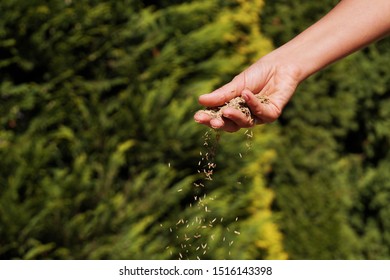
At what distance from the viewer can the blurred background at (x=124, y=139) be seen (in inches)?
128

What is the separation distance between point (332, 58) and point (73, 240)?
170 cm

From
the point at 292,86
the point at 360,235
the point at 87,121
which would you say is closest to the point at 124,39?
the point at 87,121

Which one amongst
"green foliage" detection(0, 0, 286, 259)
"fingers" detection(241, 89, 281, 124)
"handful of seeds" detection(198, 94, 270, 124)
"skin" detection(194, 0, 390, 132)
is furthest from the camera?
"green foliage" detection(0, 0, 286, 259)

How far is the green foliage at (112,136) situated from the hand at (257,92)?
62cm

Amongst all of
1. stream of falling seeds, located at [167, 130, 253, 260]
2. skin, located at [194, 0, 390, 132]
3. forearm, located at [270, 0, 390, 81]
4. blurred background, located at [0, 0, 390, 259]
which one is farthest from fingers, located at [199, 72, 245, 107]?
stream of falling seeds, located at [167, 130, 253, 260]

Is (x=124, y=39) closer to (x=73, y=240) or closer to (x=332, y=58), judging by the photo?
(x=73, y=240)

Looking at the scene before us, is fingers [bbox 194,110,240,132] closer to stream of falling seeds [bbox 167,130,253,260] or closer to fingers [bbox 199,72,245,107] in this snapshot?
fingers [bbox 199,72,245,107]

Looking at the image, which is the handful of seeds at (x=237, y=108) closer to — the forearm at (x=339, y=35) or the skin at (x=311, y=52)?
the skin at (x=311, y=52)

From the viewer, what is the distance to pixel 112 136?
11.7 feet

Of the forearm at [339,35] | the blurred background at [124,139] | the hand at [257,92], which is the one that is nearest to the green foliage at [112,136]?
the blurred background at [124,139]

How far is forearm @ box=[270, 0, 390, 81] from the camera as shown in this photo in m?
2.38

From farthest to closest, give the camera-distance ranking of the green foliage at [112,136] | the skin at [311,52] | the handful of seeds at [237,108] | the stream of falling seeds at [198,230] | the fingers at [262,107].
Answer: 1. the stream of falling seeds at [198,230]
2. the green foliage at [112,136]
3. the skin at [311,52]
4. the handful of seeds at [237,108]
5. the fingers at [262,107]

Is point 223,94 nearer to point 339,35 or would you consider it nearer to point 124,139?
point 339,35

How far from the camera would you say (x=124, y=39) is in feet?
11.9
